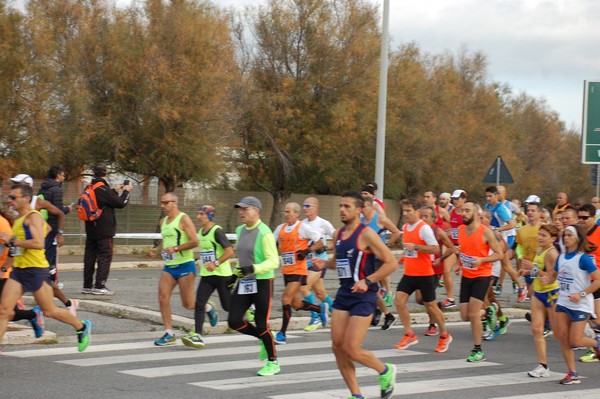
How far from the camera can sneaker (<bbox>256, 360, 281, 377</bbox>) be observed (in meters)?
10.2

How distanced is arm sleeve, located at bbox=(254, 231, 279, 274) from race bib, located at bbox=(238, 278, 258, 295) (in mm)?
203

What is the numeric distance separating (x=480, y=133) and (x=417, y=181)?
7.19 metres

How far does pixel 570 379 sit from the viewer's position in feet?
33.8

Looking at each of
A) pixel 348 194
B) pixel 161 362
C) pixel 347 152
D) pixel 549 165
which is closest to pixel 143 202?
pixel 347 152

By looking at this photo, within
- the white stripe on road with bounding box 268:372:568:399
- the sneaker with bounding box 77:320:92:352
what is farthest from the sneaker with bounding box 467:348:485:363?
the sneaker with bounding box 77:320:92:352

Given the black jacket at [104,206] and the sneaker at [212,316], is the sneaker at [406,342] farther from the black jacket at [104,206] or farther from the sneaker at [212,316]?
the black jacket at [104,206]

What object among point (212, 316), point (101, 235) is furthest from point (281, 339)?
point (101, 235)

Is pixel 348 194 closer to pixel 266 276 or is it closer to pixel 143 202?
pixel 266 276

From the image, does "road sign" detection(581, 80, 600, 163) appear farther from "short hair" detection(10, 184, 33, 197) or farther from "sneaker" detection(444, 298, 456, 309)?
"short hair" detection(10, 184, 33, 197)

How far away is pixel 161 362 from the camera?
10891 millimetres

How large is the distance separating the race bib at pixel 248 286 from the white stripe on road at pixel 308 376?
2.95 ft

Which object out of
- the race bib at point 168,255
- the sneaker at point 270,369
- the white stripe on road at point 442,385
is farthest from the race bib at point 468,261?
the race bib at point 168,255

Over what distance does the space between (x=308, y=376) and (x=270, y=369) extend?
39 cm

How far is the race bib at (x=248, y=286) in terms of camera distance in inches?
416
